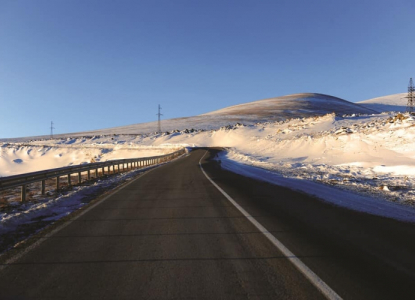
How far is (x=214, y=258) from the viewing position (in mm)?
4789

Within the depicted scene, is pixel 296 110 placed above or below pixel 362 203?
above

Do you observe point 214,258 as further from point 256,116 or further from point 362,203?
point 256,116

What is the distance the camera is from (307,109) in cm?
14775

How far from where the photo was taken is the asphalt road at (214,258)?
374cm

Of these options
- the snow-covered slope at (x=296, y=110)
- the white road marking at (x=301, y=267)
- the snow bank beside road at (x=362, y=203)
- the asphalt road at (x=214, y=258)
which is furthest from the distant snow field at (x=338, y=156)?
the snow-covered slope at (x=296, y=110)

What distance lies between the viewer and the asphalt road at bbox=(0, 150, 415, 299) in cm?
374

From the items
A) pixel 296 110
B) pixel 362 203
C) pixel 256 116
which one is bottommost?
pixel 362 203

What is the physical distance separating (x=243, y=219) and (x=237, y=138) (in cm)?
7763

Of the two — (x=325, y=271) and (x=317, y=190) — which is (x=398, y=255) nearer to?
(x=325, y=271)

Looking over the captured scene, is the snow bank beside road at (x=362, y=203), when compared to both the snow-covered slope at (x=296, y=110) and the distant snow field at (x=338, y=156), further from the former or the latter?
the snow-covered slope at (x=296, y=110)

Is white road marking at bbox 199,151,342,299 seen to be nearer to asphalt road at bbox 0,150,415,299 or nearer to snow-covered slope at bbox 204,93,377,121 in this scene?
asphalt road at bbox 0,150,415,299

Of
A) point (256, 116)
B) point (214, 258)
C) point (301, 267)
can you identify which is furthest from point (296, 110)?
point (301, 267)

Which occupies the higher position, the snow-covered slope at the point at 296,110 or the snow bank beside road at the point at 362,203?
the snow-covered slope at the point at 296,110

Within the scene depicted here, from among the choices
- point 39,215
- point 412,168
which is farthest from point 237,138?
point 39,215
